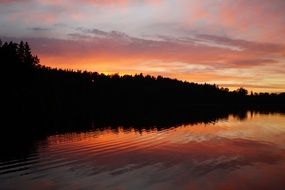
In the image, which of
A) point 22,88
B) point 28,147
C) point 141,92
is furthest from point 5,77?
point 141,92

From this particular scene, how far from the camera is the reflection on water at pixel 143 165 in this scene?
72.6ft

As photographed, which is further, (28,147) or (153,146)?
(153,146)

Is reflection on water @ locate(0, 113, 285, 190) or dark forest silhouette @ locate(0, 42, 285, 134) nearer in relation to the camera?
reflection on water @ locate(0, 113, 285, 190)

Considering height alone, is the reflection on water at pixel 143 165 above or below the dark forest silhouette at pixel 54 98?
below

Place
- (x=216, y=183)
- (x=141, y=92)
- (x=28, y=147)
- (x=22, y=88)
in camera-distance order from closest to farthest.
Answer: (x=216, y=183) < (x=28, y=147) < (x=22, y=88) < (x=141, y=92)

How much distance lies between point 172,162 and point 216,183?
284 inches

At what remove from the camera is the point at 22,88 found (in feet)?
267

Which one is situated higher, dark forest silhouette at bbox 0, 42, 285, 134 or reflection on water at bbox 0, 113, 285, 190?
dark forest silhouette at bbox 0, 42, 285, 134

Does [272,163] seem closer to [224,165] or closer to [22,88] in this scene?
[224,165]

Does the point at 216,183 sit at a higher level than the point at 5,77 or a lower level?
lower

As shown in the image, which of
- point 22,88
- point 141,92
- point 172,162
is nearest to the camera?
point 172,162

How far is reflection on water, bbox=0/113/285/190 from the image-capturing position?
22141 mm

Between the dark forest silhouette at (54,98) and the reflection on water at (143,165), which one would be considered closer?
the reflection on water at (143,165)

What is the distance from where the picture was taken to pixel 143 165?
27.9m
